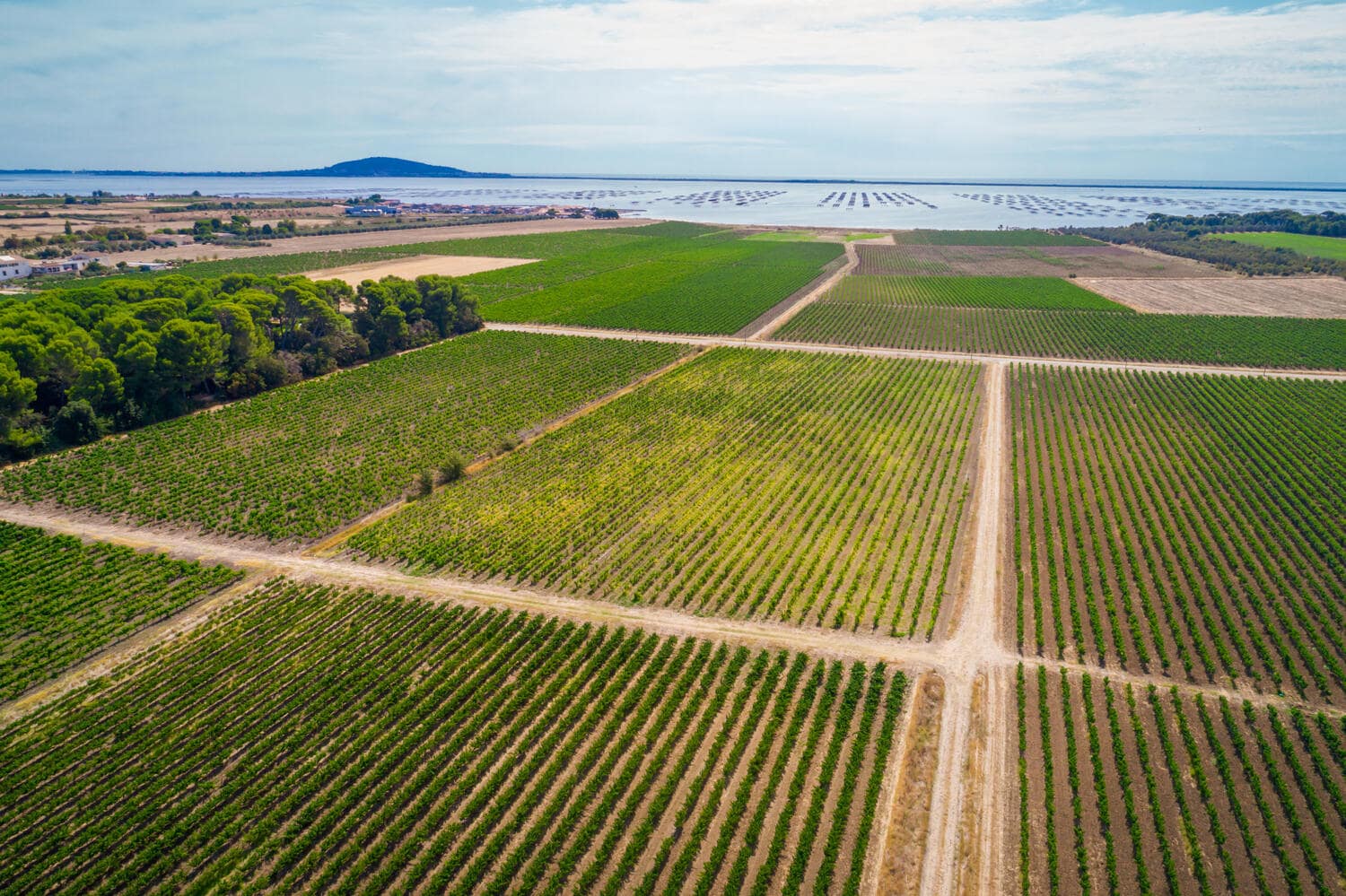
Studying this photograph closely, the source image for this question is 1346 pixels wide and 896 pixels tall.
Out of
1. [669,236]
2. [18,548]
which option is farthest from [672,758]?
[669,236]

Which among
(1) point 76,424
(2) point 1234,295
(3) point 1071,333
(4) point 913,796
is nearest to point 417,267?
(1) point 76,424

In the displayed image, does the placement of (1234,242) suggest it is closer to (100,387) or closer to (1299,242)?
(1299,242)

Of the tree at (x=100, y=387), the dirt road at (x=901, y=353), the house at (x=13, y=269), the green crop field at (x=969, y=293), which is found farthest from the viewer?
the house at (x=13, y=269)

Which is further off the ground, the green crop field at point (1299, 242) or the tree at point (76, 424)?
the green crop field at point (1299, 242)

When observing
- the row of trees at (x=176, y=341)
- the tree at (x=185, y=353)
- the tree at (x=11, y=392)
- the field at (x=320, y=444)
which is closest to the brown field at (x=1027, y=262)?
the field at (x=320, y=444)

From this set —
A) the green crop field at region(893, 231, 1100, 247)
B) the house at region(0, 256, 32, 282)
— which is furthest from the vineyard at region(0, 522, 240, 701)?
the green crop field at region(893, 231, 1100, 247)

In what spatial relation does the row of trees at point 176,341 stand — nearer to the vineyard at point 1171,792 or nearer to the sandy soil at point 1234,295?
the vineyard at point 1171,792
